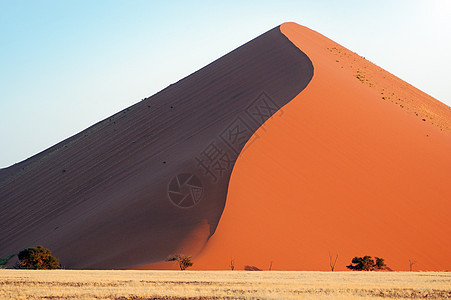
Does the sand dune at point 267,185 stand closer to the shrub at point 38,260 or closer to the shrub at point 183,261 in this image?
the shrub at point 183,261

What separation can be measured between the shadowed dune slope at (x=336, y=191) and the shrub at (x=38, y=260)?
14.1ft

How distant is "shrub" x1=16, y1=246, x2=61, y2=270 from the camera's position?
44.1ft

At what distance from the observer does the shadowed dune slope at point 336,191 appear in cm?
1263

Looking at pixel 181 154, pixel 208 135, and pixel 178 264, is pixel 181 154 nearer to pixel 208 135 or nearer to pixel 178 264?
pixel 208 135

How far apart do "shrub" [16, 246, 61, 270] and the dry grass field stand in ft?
13.1

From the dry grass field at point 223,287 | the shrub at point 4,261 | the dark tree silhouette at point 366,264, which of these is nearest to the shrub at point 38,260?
the shrub at point 4,261

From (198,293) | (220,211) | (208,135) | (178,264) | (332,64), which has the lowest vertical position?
(198,293)

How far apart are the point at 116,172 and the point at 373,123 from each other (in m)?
10.4

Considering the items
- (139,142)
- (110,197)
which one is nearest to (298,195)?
(110,197)

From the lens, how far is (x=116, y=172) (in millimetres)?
20578

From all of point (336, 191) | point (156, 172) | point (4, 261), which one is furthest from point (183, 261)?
point (4, 261)

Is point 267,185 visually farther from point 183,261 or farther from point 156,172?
point 156,172

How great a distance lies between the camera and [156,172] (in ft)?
56.2

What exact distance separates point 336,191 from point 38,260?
28.0ft
